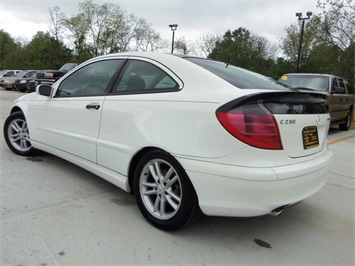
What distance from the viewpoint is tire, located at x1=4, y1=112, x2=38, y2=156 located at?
178 inches

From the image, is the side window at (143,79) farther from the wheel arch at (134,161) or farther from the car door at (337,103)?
the car door at (337,103)

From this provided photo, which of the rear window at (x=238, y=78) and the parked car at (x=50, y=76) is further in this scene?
the parked car at (x=50, y=76)

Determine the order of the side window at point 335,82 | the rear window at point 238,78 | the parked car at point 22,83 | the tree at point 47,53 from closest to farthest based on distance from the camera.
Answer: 1. the rear window at point 238,78
2. the side window at point 335,82
3. the parked car at point 22,83
4. the tree at point 47,53

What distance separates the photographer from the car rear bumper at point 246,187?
2193mm

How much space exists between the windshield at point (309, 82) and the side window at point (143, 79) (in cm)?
587

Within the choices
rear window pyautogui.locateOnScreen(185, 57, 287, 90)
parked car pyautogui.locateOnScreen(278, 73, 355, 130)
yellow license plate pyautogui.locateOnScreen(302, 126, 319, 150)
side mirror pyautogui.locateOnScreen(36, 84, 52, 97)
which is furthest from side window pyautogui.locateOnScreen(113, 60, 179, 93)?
parked car pyautogui.locateOnScreen(278, 73, 355, 130)

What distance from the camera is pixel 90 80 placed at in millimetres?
3584

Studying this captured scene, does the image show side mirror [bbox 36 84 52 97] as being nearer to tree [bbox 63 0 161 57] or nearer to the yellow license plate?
the yellow license plate

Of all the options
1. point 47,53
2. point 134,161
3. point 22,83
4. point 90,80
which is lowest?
point 134,161

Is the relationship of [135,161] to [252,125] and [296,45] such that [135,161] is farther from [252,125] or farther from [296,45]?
[296,45]

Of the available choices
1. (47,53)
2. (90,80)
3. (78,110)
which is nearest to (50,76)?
(90,80)

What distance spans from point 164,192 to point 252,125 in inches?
38.1

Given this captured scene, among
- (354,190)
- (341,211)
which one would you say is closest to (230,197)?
(341,211)

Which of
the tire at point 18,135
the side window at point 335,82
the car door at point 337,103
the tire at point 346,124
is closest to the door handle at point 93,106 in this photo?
the tire at point 18,135
